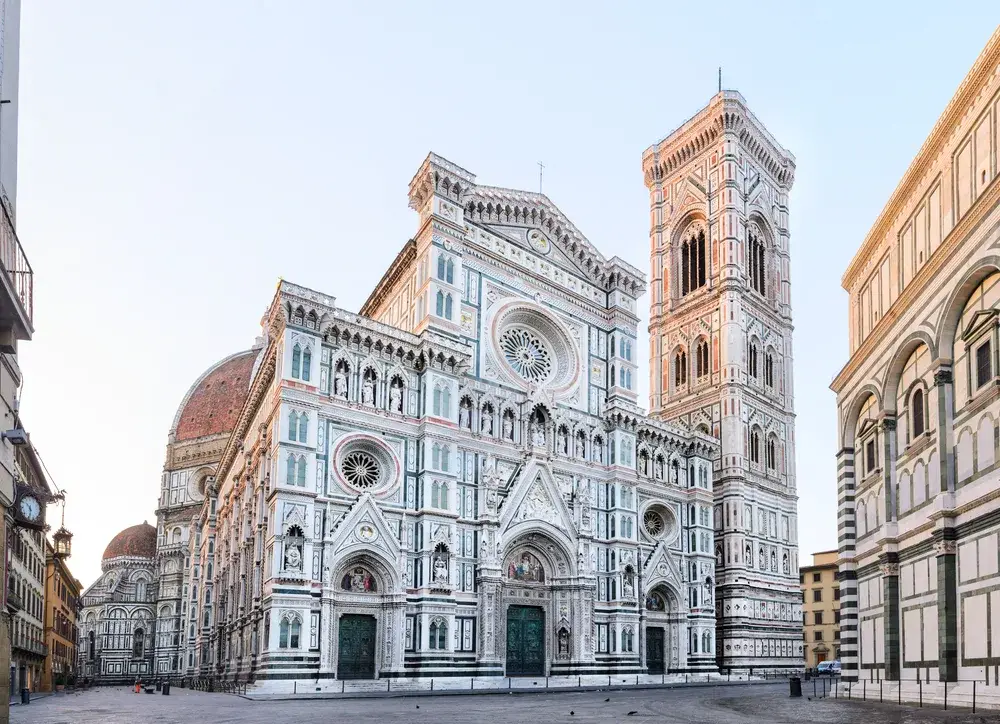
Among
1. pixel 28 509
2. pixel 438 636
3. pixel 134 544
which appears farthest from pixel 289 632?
pixel 134 544

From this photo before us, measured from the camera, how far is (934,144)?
28.2 m

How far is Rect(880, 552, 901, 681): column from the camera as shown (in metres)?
29.1

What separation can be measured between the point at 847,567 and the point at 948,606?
35.9 ft

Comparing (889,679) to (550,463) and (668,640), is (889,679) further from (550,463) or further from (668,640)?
(668,640)

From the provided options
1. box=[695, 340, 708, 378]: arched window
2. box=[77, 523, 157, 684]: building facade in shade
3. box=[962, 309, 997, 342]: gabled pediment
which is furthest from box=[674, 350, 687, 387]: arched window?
box=[77, 523, 157, 684]: building facade in shade

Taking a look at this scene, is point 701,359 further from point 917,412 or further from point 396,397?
point 917,412

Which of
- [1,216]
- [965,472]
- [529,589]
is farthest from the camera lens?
[529,589]

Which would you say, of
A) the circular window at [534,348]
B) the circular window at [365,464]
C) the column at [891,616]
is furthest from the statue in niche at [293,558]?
the column at [891,616]

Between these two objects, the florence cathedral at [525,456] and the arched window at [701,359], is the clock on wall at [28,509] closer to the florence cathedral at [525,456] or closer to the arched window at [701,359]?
the florence cathedral at [525,456]

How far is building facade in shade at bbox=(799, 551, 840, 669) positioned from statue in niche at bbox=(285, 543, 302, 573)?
230 ft

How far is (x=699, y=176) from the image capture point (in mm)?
78062

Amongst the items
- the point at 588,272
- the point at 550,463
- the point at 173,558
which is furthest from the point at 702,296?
the point at 173,558

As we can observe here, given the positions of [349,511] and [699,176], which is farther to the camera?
[699,176]

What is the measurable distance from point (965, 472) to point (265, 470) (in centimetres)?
Answer: 3316
